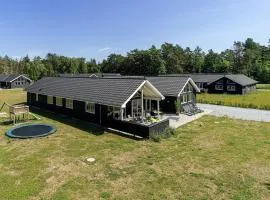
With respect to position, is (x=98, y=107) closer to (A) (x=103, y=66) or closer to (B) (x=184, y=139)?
(B) (x=184, y=139)

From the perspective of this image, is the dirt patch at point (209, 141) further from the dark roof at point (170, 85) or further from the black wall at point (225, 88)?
the black wall at point (225, 88)

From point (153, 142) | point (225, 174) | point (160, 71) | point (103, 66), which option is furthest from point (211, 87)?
point (103, 66)

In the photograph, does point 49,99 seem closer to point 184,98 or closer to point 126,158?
point 184,98

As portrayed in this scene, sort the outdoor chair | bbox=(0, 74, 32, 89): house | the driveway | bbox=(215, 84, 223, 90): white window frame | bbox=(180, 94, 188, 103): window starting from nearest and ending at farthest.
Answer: the driveway < the outdoor chair < bbox=(180, 94, 188, 103): window < bbox=(215, 84, 223, 90): white window frame < bbox=(0, 74, 32, 89): house

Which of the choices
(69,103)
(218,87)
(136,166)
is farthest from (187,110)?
(218,87)

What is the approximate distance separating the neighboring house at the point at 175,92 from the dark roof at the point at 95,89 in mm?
7494

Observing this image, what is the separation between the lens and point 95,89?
23359 mm

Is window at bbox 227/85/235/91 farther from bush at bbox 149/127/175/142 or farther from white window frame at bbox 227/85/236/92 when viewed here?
bush at bbox 149/127/175/142

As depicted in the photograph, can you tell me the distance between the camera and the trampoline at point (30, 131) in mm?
18514

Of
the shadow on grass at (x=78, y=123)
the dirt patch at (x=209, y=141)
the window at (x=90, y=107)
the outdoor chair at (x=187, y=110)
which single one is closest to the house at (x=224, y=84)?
the outdoor chair at (x=187, y=110)

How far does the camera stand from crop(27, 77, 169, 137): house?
1916 cm

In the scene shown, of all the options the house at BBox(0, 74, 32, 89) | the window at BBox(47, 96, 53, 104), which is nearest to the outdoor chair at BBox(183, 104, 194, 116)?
the window at BBox(47, 96, 53, 104)

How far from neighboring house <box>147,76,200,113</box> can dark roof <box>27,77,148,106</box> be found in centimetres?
749

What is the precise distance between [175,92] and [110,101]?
1042cm
